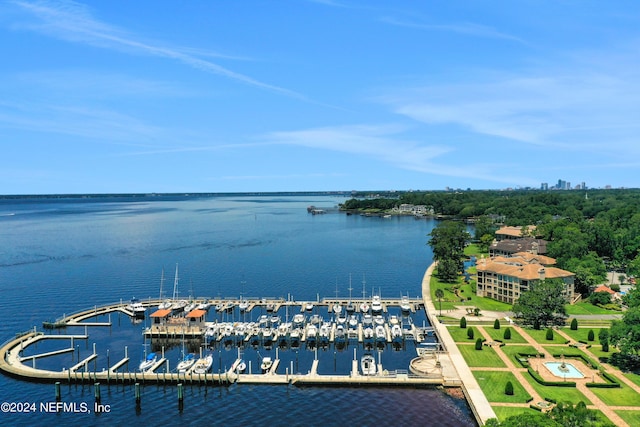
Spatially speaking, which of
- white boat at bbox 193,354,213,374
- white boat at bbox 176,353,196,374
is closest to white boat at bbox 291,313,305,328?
white boat at bbox 193,354,213,374

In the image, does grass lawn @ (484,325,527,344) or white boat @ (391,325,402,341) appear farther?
white boat @ (391,325,402,341)

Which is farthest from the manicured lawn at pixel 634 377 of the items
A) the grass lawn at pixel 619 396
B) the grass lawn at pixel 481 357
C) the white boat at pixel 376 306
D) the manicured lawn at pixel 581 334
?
the white boat at pixel 376 306

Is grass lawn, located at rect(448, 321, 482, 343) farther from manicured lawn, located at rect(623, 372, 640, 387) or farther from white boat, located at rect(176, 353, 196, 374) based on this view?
white boat, located at rect(176, 353, 196, 374)

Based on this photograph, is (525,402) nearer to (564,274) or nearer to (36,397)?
(564,274)

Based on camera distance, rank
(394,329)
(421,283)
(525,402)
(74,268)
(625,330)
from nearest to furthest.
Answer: (525,402)
(625,330)
(394,329)
(421,283)
(74,268)

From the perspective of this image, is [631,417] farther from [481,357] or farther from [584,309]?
[584,309]

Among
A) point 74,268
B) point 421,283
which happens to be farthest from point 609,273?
point 74,268
